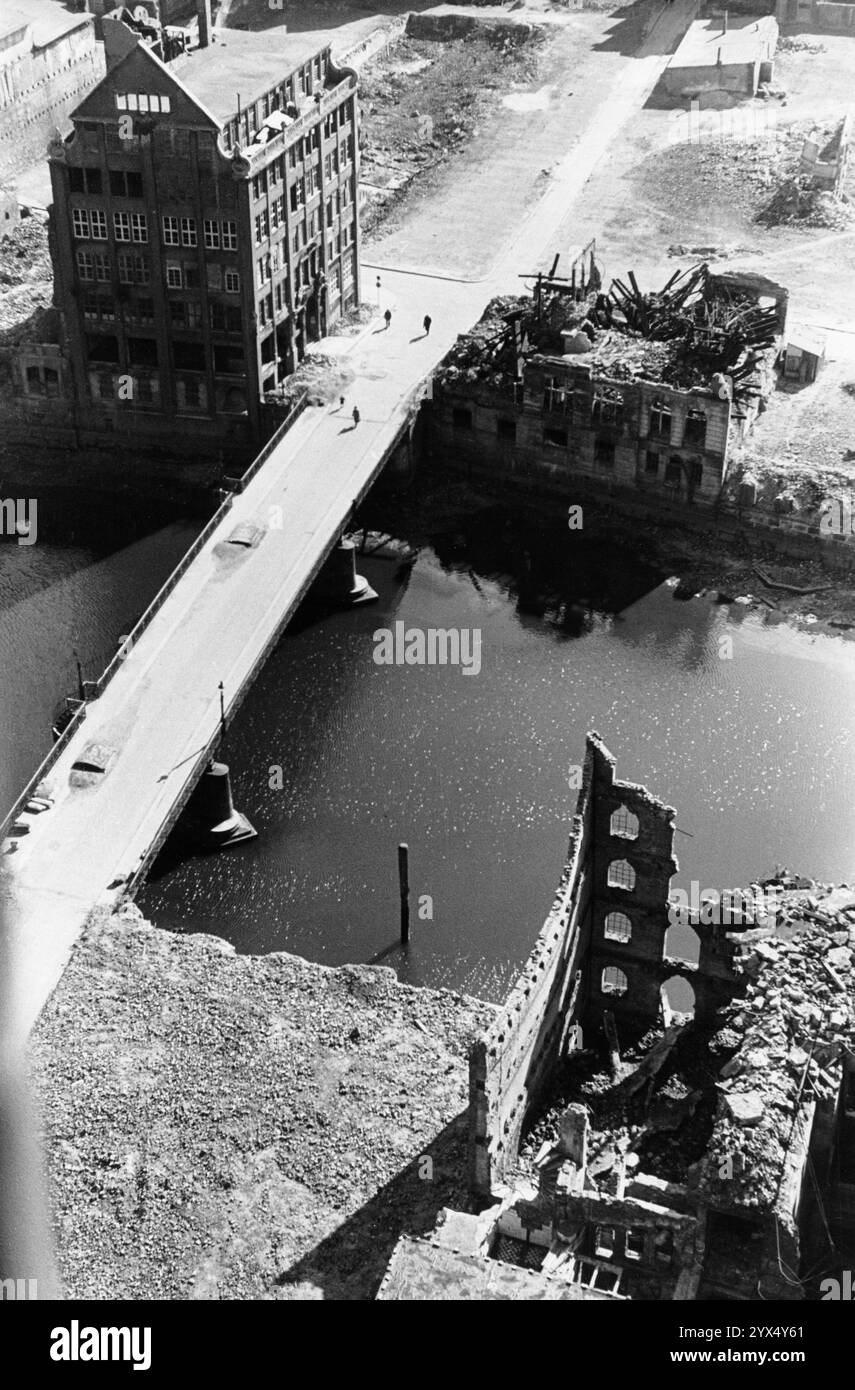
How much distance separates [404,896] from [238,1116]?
1925 centimetres

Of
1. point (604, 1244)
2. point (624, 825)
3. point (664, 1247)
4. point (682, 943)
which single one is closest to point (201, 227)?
point (682, 943)

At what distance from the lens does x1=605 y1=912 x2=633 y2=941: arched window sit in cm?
9194

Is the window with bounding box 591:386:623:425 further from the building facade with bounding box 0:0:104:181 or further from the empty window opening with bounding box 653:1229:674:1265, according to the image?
the empty window opening with bounding box 653:1229:674:1265

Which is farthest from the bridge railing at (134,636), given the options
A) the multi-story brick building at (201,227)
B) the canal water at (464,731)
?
the multi-story brick building at (201,227)

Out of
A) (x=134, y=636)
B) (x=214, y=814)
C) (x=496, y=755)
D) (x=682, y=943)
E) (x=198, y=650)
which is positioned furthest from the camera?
(x=496, y=755)

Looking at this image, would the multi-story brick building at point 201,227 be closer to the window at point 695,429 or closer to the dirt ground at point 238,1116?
the window at point 695,429

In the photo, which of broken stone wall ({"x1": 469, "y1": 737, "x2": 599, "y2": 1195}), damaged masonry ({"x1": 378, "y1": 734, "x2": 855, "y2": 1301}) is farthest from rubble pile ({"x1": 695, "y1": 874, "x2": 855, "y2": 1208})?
broken stone wall ({"x1": 469, "y1": 737, "x2": 599, "y2": 1195})

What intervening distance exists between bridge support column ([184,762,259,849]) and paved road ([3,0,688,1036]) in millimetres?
2171

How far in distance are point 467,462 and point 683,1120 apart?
67238 millimetres

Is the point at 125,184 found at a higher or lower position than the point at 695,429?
higher

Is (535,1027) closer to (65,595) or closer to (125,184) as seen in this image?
(65,595)

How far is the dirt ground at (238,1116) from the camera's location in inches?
3118

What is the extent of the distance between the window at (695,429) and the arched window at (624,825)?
51.5 metres

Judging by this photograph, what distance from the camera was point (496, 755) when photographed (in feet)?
372
